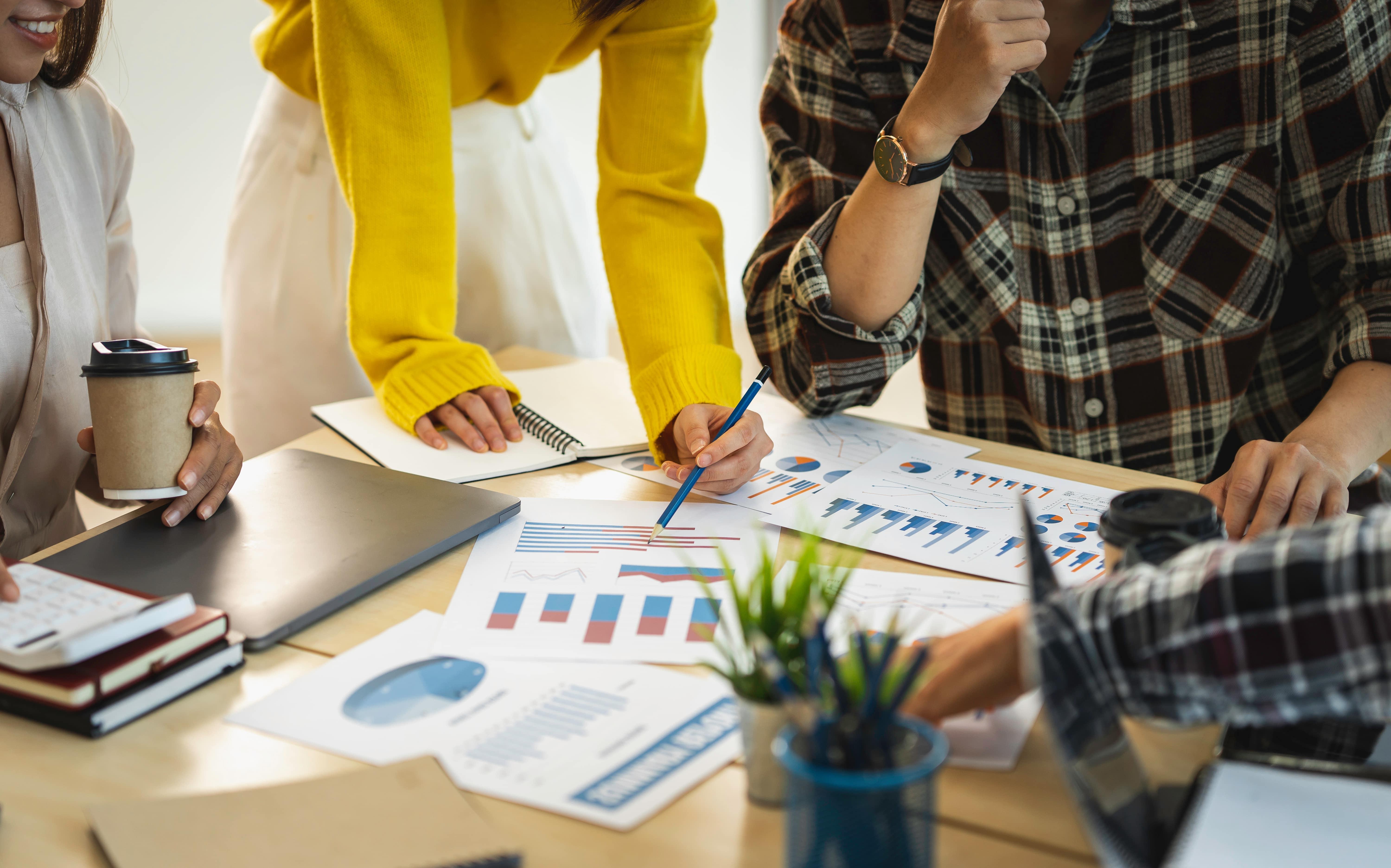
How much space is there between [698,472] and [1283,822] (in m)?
0.58

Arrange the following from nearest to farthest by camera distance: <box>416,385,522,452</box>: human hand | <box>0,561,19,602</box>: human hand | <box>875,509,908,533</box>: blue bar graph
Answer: <box>0,561,19,602</box>: human hand
<box>875,509,908,533</box>: blue bar graph
<box>416,385,522,452</box>: human hand

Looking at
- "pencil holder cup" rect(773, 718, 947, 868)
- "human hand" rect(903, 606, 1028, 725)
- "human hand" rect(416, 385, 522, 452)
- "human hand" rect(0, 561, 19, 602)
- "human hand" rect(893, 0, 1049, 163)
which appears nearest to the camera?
"pencil holder cup" rect(773, 718, 947, 868)

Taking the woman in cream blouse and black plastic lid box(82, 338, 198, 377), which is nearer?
black plastic lid box(82, 338, 198, 377)

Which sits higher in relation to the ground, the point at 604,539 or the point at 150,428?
the point at 150,428

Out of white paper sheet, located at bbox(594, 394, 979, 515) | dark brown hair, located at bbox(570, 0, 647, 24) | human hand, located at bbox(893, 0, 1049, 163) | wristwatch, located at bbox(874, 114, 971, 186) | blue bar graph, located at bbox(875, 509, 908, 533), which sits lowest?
blue bar graph, located at bbox(875, 509, 908, 533)

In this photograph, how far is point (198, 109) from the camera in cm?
279

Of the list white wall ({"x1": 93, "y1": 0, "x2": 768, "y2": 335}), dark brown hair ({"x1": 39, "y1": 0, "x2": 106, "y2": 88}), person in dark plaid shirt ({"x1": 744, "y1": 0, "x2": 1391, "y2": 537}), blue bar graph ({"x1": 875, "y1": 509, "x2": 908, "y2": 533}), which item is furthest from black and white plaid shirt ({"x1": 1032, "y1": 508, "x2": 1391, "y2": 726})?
white wall ({"x1": 93, "y1": 0, "x2": 768, "y2": 335})

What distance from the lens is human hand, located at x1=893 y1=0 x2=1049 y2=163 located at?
3.47ft

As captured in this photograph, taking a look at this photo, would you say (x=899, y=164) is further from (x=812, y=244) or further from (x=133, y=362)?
(x=133, y=362)

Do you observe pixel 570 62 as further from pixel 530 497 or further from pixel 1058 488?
pixel 1058 488

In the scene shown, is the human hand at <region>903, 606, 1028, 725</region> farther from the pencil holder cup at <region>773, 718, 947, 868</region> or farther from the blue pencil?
the blue pencil

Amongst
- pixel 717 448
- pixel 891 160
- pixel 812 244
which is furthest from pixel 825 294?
pixel 717 448

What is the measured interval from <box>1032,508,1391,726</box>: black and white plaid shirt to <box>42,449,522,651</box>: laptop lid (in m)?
0.53

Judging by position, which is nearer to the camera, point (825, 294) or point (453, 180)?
point (825, 294)
